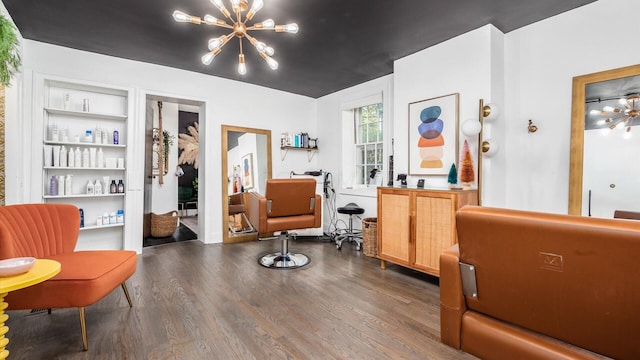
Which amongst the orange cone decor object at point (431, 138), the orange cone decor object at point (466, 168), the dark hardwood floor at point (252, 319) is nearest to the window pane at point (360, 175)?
the orange cone decor object at point (431, 138)

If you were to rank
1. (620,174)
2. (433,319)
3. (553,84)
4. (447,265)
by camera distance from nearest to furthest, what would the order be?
1. (447,265)
2. (433,319)
3. (620,174)
4. (553,84)

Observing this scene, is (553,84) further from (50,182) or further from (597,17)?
(50,182)

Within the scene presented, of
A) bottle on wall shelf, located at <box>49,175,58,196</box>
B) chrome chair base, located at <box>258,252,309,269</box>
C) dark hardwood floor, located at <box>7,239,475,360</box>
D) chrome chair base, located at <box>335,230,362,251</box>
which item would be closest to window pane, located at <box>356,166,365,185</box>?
chrome chair base, located at <box>335,230,362,251</box>

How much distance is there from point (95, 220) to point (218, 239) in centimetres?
168

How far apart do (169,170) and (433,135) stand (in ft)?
17.8

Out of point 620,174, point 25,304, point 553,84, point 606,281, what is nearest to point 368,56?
point 553,84

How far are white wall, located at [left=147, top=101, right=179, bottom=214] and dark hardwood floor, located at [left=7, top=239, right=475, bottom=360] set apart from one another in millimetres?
2675

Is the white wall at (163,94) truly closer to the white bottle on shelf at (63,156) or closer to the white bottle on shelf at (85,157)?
the white bottle on shelf at (63,156)

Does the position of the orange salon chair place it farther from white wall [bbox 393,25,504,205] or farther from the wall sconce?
the wall sconce

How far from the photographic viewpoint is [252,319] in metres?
2.21

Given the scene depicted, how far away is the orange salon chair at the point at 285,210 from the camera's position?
328cm

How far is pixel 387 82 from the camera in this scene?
4.40m

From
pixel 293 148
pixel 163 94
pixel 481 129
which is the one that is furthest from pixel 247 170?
pixel 481 129

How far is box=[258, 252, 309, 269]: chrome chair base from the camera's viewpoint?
135 inches
